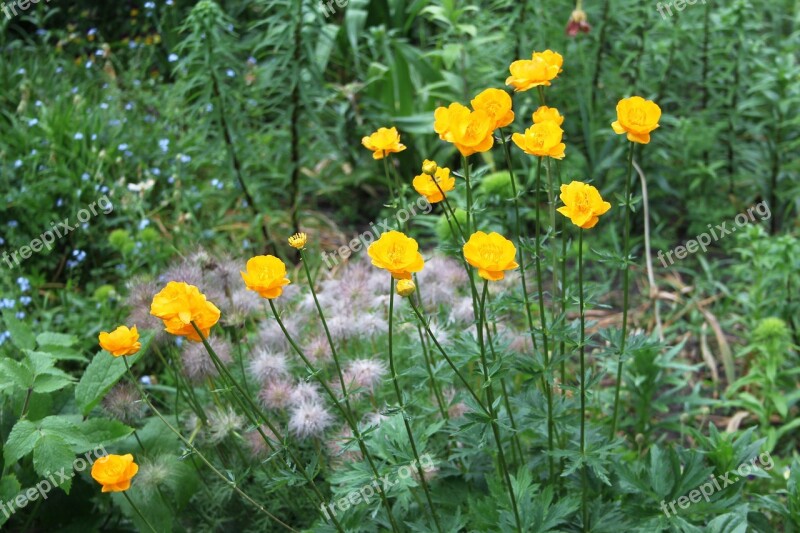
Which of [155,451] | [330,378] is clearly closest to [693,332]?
[330,378]

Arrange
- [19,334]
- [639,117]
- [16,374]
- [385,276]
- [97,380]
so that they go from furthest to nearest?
[385,276] < [19,334] < [97,380] < [16,374] < [639,117]

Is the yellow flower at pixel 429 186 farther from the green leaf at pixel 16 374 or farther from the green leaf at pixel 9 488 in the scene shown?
the green leaf at pixel 9 488

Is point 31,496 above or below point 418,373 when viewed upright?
below

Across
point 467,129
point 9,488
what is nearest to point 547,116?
point 467,129

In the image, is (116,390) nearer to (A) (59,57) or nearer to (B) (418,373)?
(B) (418,373)

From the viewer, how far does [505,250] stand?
142 centimetres

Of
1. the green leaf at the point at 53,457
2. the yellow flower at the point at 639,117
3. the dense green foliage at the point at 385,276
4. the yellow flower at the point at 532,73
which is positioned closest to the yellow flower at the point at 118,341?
the dense green foliage at the point at 385,276

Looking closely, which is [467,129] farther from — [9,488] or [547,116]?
[9,488]

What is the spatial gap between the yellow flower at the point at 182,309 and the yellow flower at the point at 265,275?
9 cm

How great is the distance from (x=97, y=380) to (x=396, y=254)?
1.17 metres

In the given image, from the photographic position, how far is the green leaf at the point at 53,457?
1897 mm

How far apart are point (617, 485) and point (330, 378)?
839 millimetres

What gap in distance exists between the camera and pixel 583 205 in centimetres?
150

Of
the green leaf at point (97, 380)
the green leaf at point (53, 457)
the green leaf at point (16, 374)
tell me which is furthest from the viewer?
the green leaf at point (97, 380)
